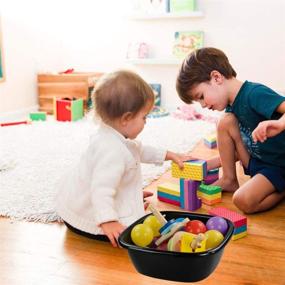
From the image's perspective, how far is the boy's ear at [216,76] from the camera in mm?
1249

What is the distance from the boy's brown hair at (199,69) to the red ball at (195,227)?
0.54 meters

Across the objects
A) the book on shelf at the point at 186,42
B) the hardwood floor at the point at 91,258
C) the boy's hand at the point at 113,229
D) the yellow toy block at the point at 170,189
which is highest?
the book on shelf at the point at 186,42

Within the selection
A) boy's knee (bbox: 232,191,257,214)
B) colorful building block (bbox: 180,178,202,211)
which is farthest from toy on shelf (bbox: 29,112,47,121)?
boy's knee (bbox: 232,191,257,214)

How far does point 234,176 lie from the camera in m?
1.40

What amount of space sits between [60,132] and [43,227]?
124 centimetres

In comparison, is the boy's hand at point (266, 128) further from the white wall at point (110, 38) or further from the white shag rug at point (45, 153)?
the white wall at point (110, 38)

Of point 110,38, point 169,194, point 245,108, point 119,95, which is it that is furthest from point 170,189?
point 110,38

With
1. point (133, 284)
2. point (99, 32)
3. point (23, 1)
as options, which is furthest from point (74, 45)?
point (133, 284)

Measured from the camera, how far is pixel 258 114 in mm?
1229

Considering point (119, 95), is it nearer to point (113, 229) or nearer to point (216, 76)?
point (113, 229)

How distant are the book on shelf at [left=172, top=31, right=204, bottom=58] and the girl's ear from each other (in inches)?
79.5

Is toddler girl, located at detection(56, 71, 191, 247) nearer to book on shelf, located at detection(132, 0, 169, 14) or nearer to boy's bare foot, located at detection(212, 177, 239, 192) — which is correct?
boy's bare foot, located at detection(212, 177, 239, 192)

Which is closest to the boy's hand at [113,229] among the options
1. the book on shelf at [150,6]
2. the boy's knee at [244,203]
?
the boy's knee at [244,203]

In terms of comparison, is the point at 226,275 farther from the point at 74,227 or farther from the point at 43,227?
the point at 43,227
